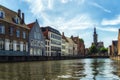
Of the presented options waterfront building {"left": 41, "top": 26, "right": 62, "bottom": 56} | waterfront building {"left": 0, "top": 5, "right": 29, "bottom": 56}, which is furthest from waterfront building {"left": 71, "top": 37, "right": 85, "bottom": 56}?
waterfront building {"left": 0, "top": 5, "right": 29, "bottom": 56}

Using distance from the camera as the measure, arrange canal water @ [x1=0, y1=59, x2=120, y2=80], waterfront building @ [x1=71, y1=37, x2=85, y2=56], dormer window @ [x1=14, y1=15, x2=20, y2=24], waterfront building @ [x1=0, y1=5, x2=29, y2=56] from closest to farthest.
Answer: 1. canal water @ [x1=0, y1=59, x2=120, y2=80]
2. waterfront building @ [x1=0, y1=5, x2=29, y2=56]
3. dormer window @ [x1=14, y1=15, x2=20, y2=24]
4. waterfront building @ [x1=71, y1=37, x2=85, y2=56]

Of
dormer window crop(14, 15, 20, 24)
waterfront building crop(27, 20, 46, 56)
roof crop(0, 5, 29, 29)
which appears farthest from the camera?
waterfront building crop(27, 20, 46, 56)

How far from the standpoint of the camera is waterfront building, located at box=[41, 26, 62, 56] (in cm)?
10007

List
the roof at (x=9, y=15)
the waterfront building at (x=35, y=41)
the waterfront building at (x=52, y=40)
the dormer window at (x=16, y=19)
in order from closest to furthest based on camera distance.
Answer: the roof at (x=9, y=15)
the dormer window at (x=16, y=19)
the waterfront building at (x=35, y=41)
the waterfront building at (x=52, y=40)

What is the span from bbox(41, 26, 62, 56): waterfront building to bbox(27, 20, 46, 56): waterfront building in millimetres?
13082

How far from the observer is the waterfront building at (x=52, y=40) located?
100 meters

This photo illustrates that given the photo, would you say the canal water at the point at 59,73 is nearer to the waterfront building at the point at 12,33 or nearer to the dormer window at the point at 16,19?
the waterfront building at the point at 12,33

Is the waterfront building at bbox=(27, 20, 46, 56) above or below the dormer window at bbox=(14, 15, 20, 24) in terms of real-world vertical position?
below

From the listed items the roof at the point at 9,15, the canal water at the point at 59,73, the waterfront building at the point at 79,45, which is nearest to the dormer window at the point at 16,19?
the roof at the point at 9,15

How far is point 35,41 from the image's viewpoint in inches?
3093

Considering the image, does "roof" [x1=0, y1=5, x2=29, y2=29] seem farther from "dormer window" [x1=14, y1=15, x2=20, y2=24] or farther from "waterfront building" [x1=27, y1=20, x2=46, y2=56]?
"waterfront building" [x1=27, y1=20, x2=46, y2=56]

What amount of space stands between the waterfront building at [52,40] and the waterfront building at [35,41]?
13082 millimetres

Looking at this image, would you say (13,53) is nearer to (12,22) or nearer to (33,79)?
(12,22)

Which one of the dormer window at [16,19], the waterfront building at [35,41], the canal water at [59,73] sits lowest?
the canal water at [59,73]
